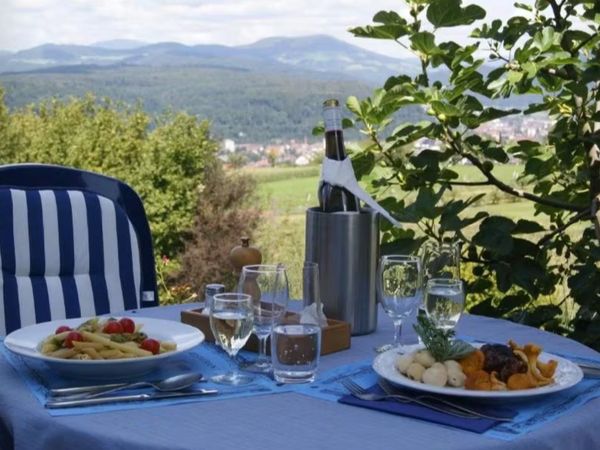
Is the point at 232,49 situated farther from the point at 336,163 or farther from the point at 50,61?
the point at 336,163

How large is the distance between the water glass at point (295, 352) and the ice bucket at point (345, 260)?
300 mm

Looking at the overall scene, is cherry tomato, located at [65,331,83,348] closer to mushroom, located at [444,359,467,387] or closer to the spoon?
the spoon

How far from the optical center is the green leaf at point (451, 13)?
2404 mm

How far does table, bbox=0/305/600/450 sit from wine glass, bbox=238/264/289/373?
0.51 ft

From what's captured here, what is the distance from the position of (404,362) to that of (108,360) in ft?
1.37

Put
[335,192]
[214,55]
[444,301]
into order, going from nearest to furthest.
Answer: [444,301] < [335,192] < [214,55]

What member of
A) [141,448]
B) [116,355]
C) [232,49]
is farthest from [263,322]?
[232,49]

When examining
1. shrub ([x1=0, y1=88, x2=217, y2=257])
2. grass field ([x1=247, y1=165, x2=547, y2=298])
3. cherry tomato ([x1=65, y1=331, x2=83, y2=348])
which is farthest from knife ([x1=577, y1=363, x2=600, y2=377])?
shrub ([x1=0, y1=88, x2=217, y2=257])

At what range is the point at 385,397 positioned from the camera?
1.29 meters

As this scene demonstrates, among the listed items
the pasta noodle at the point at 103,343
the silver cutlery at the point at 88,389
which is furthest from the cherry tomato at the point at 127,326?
the silver cutlery at the point at 88,389

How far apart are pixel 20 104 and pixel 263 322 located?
5627 mm

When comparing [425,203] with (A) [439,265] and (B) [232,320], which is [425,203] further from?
(B) [232,320]

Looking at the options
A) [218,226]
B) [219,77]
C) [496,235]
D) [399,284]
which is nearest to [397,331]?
[399,284]

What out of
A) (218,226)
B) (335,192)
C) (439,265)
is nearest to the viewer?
(439,265)
